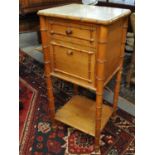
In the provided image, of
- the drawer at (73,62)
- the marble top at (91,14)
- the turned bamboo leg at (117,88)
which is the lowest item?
the turned bamboo leg at (117,88)

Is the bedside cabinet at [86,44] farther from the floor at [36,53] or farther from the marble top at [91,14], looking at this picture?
the floor at [36,53]

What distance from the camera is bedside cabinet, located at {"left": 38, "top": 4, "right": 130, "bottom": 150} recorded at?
1030 millimetres

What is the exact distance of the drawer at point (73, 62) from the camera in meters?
1.13

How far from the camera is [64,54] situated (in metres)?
1.21

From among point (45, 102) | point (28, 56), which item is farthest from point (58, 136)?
point (28, 56)

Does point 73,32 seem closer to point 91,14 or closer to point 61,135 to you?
point 91,14

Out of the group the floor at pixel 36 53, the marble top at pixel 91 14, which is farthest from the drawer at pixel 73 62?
the floor at pixel 36 53

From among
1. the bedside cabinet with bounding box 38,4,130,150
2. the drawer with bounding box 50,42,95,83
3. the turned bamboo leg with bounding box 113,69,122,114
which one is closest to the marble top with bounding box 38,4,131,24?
the bedside cabinet with bounding box 38,4,130,150

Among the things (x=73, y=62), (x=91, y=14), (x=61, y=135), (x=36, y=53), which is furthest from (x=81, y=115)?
(x=36, y=53)

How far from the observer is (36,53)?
289cm

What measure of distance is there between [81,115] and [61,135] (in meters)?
0.20

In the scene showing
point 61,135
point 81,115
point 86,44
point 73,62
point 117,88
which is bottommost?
point 61,135

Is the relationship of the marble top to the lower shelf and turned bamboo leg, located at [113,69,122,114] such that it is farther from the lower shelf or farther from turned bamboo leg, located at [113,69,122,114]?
the lower shelf
